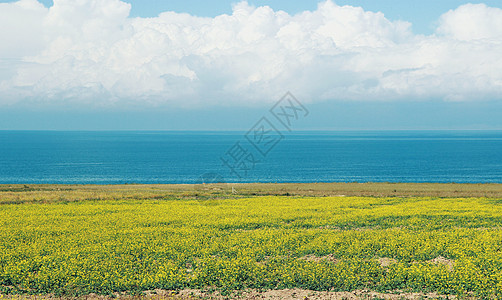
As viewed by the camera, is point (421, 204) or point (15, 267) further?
point (421, 204)

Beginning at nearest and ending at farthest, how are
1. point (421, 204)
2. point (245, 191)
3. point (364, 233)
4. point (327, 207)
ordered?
point (364, 233)
point (327, 207)
point (421, 204)
point (245, 191)

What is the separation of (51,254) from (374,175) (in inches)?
5357

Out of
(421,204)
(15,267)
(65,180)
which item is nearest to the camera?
(15,267)

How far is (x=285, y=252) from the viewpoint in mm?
27828

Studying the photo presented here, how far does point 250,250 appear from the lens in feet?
91.0

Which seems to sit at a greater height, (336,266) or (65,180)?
(336,266)

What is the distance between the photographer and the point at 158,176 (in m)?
150

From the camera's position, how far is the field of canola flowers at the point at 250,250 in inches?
864

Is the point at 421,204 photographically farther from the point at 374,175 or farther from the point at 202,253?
the point at 374,175

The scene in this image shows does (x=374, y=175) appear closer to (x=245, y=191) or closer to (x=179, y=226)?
(x=245, y=191)

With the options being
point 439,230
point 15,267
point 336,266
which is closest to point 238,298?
point 336,266

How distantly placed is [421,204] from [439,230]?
1798 cm

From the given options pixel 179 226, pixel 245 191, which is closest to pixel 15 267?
pixel 179 226

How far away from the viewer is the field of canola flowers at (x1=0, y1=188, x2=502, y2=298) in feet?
72.0
